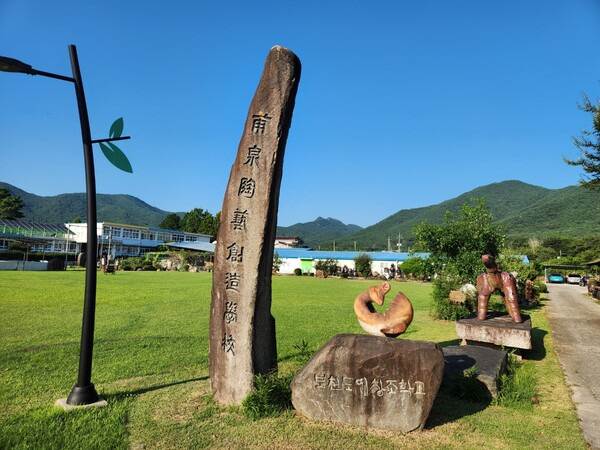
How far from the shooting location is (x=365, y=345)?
4.44 m

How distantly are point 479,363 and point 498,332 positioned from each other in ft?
6.18

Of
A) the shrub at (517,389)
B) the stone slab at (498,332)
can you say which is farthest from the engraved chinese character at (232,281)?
the stone slab at (498,332)

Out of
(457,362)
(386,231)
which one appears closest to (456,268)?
(457,362)

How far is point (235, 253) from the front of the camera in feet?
16.1

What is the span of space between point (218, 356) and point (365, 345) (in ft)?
5.73

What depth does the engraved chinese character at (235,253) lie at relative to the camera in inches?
192

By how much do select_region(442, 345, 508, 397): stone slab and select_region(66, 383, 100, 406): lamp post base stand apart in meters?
4.45

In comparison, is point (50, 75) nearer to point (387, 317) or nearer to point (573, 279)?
point (387, 317)

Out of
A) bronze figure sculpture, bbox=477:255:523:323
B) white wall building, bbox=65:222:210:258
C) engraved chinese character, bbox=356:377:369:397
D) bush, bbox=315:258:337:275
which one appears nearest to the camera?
engraved chinese character, bbox=356:377:369:397

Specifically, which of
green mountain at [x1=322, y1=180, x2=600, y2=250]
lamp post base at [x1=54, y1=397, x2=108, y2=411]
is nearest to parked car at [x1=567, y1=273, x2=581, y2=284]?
green mountain at [x1=322, y1=180, x2=600, y2=250]

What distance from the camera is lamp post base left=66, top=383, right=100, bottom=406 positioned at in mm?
4633

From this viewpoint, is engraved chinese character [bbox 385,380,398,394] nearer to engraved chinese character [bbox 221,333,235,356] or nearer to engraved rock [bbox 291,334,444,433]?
engraved rock [bbox 291,334,444,433]

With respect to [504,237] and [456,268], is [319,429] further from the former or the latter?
[504,237]

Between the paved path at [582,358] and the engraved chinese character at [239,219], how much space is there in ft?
14.1
